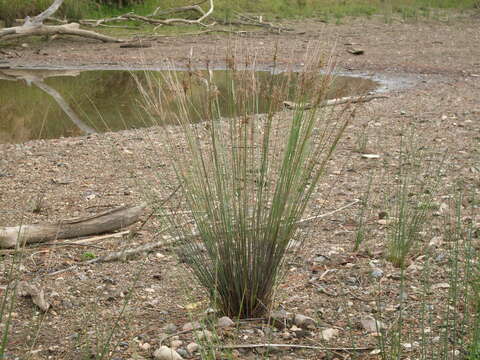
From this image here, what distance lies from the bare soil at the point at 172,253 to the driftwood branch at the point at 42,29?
5608 mm

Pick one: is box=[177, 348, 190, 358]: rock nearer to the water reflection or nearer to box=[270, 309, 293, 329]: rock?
box=[270, 309, 293, 329]: rock

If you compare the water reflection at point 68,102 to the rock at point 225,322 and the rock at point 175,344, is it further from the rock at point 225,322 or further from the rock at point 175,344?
the rock at point 175,344

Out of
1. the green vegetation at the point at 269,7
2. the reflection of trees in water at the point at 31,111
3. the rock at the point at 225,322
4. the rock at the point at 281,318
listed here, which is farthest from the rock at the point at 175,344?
the green vegetation at the point at 269,7

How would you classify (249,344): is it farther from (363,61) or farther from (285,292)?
(363,61)

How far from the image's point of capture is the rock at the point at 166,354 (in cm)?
259

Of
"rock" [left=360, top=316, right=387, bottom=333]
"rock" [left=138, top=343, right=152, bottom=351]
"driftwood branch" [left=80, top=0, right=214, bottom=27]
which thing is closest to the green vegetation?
"driftwood branch" [left=80, top=0, right=214, bottom=27]

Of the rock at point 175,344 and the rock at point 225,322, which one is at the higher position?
the rock at point 225,322

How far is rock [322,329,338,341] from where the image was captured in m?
2.77

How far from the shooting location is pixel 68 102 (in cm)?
923

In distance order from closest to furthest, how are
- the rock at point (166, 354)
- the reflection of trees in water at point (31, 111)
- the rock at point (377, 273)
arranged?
A: the rock at point (166, 354)
the rock at point (377, 273)
the reflection of trees in water at point (31, 111)

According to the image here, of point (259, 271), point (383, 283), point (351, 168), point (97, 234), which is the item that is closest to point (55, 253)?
point (97, 234)

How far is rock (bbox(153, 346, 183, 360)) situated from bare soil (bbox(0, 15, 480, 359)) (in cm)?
8

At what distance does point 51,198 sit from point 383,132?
340cm

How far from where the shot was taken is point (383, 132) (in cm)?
680
